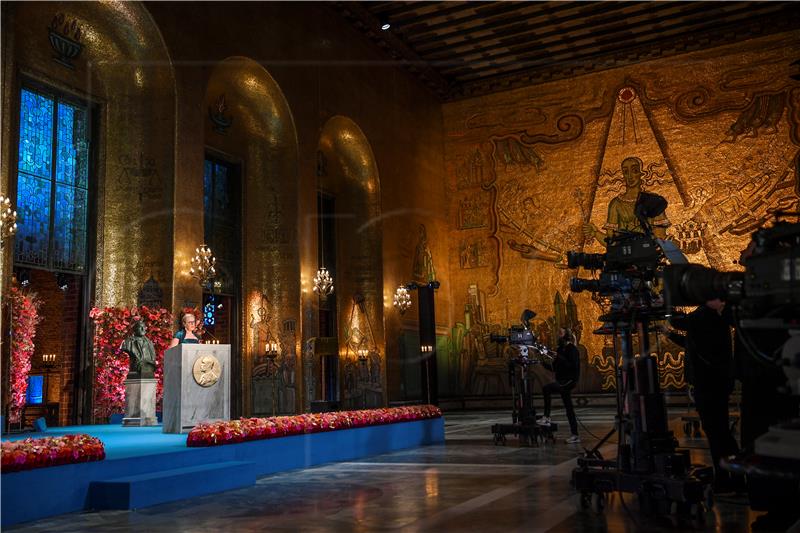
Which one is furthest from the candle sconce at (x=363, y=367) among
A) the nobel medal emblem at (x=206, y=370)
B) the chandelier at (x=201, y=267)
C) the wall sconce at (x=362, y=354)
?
the nobel medal emblem at (x=206, y=370)

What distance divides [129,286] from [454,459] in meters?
7.32

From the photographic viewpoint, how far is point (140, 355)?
1192 centimetres

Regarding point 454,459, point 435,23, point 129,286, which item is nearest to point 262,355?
point 129,286

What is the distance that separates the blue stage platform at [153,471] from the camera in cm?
567

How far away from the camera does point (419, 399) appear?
71.7ft

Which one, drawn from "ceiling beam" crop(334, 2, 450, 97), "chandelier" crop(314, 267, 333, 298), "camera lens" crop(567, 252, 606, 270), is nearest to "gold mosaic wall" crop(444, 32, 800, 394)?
"ceiling beam" crop(334, 2, 450, 97)

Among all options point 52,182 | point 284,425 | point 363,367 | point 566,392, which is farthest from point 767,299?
point 363,367

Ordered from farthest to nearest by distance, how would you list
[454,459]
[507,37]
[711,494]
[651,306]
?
[507,37] → [454,459] → [651,306] → [711,494]

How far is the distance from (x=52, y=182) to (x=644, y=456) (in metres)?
11.4

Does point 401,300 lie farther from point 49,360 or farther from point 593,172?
point 49,360

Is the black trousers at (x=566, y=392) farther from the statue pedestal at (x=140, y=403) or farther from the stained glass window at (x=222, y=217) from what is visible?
the stained glass window at (x=222, y=217)

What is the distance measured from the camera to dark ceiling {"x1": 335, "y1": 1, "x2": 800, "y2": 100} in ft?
68.5

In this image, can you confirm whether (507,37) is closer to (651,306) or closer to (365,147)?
(365,147)

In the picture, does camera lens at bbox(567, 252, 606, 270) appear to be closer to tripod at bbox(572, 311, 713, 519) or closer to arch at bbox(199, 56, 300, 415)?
tripod at bbox(572, 311, 713, 519)
